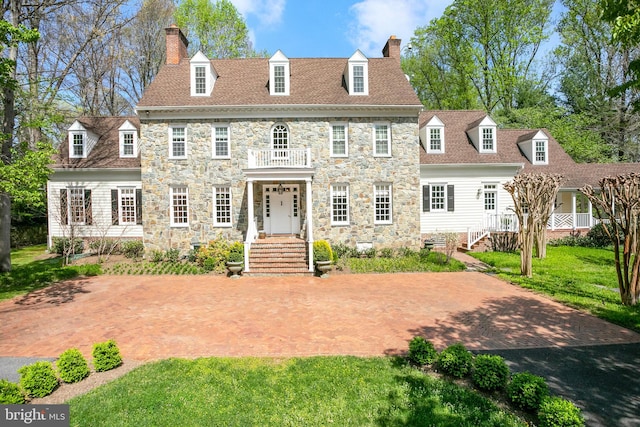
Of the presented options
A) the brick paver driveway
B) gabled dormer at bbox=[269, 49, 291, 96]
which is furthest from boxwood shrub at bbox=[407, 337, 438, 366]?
gabled dormer at bbox=[269, 49, 291, 96]

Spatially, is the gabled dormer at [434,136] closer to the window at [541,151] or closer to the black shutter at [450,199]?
the black shutter at [450,199]

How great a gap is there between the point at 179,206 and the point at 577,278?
17745mm

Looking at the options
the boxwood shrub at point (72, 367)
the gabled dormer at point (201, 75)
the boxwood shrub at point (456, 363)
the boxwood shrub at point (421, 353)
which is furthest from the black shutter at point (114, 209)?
the boxwood shrub at point (456, 363)

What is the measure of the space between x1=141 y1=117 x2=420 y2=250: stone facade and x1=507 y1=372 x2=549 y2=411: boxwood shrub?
1239 cm

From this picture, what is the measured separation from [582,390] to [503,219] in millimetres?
15976

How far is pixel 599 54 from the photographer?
29.1 metres

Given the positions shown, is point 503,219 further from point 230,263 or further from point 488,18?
point 488,18

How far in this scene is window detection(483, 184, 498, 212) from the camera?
64.2 ft

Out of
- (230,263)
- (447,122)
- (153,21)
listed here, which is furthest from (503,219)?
(153,21)

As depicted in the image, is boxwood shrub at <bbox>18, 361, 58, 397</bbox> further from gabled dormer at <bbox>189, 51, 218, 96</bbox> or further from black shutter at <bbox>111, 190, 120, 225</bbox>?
black shutter at <bbox>111, 190, 120, 225</bbox>

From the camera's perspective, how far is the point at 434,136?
19859 mm

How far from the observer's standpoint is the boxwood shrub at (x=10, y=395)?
→ 14.3 feet

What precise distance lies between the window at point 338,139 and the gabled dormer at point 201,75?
7010 mm

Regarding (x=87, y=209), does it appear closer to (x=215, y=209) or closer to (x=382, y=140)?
(x=215, y=209)
